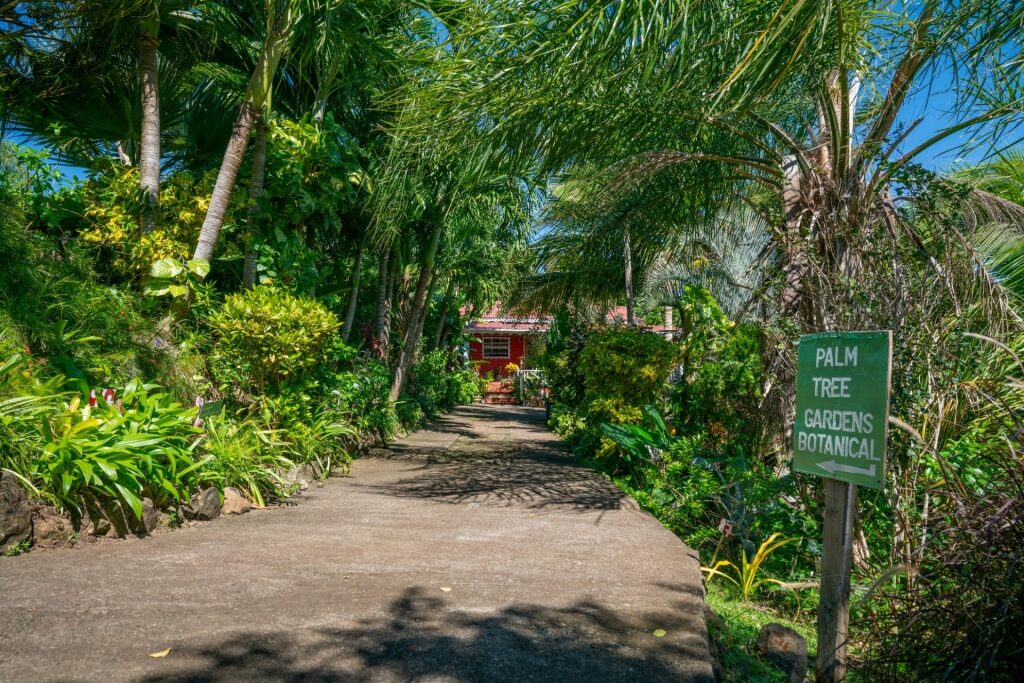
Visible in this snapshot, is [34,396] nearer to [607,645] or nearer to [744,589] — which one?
[607,645]

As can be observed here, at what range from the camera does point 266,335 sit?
7.29 meters

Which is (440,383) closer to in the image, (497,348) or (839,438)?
(497,348)

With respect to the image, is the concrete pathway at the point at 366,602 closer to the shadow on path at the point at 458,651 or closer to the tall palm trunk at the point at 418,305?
the shadow on path at the point at 458,651

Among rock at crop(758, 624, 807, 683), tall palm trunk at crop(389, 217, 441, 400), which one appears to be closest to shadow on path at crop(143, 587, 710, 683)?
rock at crop(758, 624, 807, 683)

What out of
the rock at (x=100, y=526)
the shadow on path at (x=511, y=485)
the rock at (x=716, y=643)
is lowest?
the shadow on path at (x=511, y=485)

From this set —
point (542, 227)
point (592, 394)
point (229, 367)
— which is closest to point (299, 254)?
point (229, 367)

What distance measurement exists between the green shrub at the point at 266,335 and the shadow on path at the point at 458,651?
13.5 feet

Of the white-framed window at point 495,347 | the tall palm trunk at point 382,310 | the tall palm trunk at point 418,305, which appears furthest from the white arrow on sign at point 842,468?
the white-framed window at point 495,347

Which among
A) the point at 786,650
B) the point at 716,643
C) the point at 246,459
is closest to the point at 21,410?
the point at 246,459

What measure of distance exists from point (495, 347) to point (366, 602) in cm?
3003

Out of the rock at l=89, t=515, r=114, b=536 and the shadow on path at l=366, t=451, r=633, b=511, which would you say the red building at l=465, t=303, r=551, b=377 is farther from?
the rock at l=89, t=515, r=114, b=536

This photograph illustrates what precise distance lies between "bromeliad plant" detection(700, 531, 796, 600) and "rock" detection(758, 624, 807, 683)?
1.14 metres

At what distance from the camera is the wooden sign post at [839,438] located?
2.81m

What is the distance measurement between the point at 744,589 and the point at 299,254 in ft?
19.7
